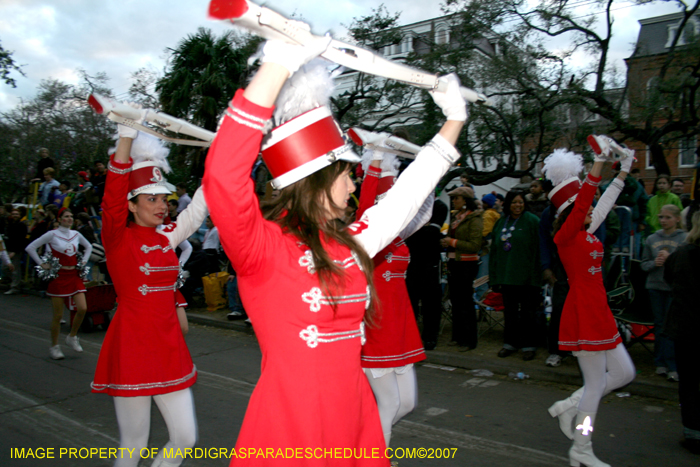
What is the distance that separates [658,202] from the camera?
27.2 feet

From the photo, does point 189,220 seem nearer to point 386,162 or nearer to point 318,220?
point 386,162

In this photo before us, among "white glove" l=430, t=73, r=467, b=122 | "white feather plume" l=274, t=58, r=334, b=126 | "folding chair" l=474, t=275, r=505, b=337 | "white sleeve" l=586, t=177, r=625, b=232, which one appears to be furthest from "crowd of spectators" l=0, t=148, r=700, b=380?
"white feather plume" l=274, t=58, r=334, b=126

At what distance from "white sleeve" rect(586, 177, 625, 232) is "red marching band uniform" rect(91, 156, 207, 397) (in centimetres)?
335

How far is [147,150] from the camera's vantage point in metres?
3.51

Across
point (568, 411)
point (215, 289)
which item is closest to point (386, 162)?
point (568, 411)

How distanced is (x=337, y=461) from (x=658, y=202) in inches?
328

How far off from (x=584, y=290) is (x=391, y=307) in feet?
5.26

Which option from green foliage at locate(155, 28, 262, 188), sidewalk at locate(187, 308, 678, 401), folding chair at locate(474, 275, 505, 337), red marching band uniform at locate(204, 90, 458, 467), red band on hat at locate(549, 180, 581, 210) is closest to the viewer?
red marching band uniform at locate(204, 90, 458, 467)

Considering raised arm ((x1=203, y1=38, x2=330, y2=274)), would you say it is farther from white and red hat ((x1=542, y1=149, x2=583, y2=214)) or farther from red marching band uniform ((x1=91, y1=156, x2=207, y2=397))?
white and red hat ((x1=542, y1=149, x2=583, y2=214))

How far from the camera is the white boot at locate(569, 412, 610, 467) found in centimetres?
386

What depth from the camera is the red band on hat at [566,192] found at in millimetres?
4488

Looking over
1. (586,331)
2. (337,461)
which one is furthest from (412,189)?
(586,331)

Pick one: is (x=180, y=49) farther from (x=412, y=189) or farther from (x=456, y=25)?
(x=412, y=189)

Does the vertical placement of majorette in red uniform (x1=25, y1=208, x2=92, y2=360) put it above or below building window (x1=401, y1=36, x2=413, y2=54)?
below
